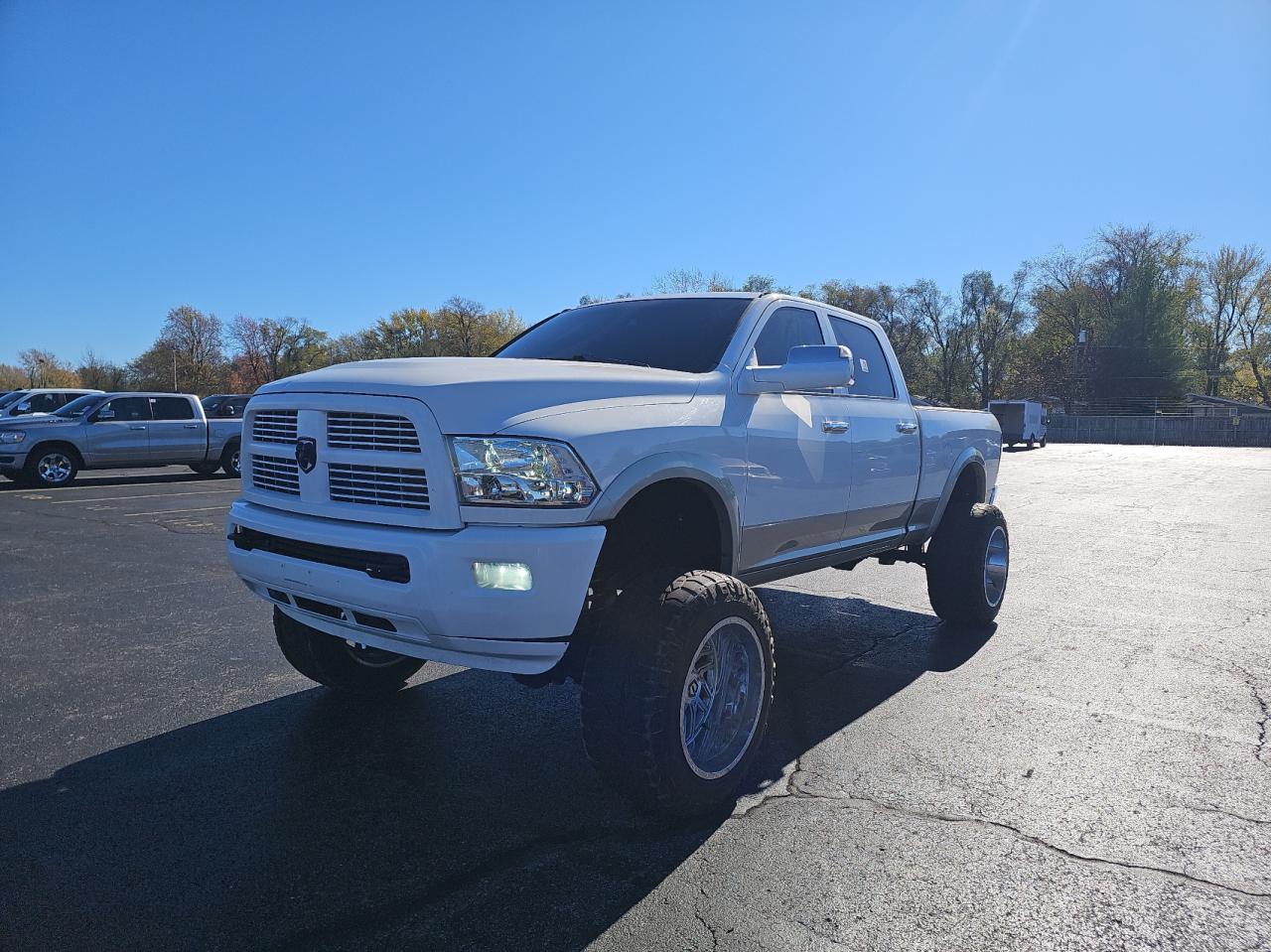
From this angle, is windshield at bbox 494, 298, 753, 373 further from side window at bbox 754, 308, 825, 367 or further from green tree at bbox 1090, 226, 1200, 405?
green tree at bbox 1090, 226, 1200, 405

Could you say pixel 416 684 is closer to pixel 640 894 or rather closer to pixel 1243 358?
pixel 640 894

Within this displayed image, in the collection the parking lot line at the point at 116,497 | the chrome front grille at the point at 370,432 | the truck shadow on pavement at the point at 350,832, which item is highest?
the chrome front grille at the point at 370,432

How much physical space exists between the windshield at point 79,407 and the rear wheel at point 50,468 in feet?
2.83

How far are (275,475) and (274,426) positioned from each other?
0.19 m

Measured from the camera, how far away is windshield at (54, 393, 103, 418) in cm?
1675

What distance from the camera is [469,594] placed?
2.63 metres

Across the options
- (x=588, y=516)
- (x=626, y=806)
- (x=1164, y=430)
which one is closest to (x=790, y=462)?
(x=588, y=516)

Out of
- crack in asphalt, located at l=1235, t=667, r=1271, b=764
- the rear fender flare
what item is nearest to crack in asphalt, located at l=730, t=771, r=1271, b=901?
crack in asphalt, located at l=1235, t=667, r=1271, b=764

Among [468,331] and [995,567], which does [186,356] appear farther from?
[995,567]

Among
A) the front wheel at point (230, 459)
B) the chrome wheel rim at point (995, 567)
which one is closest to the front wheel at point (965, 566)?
the chrome wheel rim at point (995, 567)

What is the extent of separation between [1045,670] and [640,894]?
3.23 metres

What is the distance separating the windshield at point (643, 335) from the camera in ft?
12.8

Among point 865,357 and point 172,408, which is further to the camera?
point 172,408

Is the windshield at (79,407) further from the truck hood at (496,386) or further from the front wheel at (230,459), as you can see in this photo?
the truck hood at (496,386)
